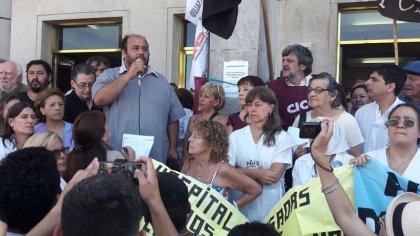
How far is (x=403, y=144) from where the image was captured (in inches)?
173

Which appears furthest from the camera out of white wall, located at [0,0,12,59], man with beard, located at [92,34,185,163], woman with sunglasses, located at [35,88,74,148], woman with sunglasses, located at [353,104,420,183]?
white wall, located at [0,0,12,59]

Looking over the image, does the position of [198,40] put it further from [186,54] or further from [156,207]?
[156,207]

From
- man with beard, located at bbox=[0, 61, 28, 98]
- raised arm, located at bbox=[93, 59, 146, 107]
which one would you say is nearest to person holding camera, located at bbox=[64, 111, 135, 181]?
raised arm, located at bbox=[93, 59, 146, 107]

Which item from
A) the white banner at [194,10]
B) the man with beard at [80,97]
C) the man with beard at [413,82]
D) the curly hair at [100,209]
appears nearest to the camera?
the curly hair at [100,209]

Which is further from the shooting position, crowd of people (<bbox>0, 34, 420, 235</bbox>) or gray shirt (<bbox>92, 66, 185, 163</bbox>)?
gray shirt (<bbox>92, 66, 185, 163</bbox>)

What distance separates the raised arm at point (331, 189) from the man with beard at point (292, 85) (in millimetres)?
2555

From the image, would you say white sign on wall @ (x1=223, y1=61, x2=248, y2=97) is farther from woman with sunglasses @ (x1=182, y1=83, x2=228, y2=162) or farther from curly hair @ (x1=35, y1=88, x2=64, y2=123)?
curly hair @ (x1=35, y1=88, x2=64, y2=123)

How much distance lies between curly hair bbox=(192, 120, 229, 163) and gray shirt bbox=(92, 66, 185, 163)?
825 millimetres

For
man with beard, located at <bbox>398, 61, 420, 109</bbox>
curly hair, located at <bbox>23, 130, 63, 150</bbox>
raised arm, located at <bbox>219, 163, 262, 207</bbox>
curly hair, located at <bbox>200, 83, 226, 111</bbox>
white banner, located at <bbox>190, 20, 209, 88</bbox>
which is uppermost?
white banner, located at <bbox>190, 20, 209, 88</bbox>

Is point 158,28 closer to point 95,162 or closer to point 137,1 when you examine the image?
point 137,1

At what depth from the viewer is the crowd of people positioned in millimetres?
2752

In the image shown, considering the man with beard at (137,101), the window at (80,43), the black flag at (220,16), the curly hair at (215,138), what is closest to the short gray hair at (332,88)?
the curly hair at (215,138)

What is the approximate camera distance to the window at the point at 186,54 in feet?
33.7

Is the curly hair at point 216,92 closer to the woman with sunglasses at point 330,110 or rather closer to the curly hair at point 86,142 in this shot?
the woman with sunglasses at point 330,110
